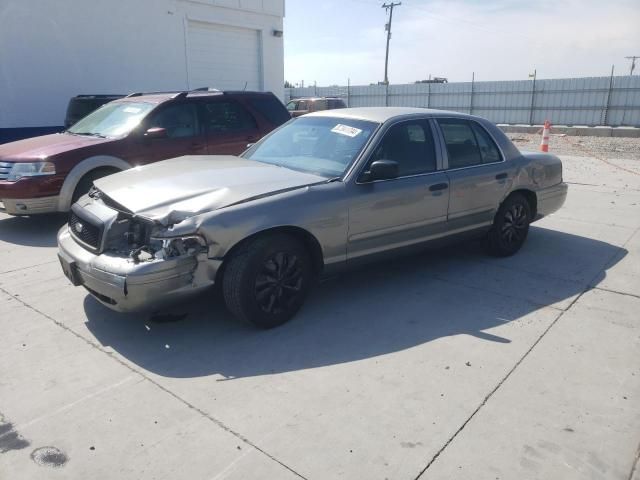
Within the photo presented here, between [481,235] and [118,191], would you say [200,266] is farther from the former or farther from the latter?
[481,235]

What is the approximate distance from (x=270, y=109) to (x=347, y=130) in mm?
3746

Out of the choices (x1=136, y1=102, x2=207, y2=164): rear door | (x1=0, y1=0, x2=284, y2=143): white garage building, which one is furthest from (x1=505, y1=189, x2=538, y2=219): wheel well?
(x1=0, y1=0, x2=284, y2=143): white garage building

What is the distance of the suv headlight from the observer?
619 centimetres

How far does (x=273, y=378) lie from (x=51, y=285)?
8.69ft

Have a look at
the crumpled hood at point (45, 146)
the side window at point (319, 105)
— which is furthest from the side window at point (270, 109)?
the side window at point (319, 105)

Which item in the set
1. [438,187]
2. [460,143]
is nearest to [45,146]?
[438,187]

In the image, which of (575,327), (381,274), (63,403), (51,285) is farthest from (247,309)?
(575,327)

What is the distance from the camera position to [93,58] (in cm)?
1205

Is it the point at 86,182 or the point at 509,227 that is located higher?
the point at 86,182

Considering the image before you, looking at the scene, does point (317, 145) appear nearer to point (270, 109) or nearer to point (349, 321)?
point (349, 321)

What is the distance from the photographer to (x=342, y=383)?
3244 mm

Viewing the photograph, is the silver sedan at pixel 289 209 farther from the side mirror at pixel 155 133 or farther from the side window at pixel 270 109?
the side window at pixel 270 109

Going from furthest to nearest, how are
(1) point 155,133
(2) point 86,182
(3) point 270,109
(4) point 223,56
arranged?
(4) point 223,56
(3) point 270,109
(1) point 155,133
(2) point 86,182

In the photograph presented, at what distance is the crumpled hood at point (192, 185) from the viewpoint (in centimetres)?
359
